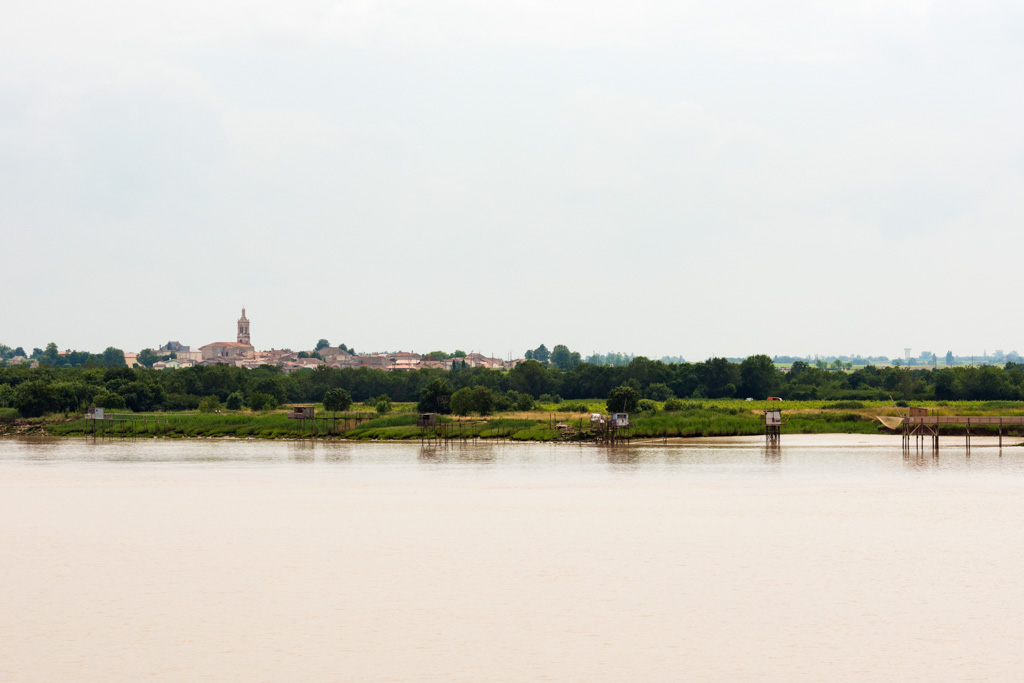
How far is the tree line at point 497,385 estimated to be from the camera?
116 m

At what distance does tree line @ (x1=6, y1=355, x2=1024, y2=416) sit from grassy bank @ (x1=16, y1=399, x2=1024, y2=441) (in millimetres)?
8087

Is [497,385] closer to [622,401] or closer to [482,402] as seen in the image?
[482,402]

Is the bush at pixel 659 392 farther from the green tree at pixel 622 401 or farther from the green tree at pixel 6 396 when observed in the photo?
the green tree at pixel 6 396

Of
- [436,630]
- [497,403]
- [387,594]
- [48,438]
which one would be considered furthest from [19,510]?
[497,403]

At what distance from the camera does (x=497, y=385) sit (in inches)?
6284

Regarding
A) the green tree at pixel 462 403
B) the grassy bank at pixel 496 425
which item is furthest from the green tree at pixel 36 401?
the green tree at pixel 462 403

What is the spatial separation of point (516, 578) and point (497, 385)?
129 m

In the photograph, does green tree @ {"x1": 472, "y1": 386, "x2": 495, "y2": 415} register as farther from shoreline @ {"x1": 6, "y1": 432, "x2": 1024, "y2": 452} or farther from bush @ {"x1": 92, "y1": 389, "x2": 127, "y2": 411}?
bush @ {"x1": 92, "y1": 389, "x2": 127, "y2": 411}

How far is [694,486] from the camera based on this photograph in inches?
2007

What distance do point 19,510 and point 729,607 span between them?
105 feet

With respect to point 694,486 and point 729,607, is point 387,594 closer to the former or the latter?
point 729,607

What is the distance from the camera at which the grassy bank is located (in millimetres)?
83750

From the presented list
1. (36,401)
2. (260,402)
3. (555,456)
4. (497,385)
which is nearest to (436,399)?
(260,402)

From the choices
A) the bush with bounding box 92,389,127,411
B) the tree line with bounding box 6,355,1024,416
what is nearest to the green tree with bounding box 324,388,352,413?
the tree line with bounding box 6,355,1024,416
